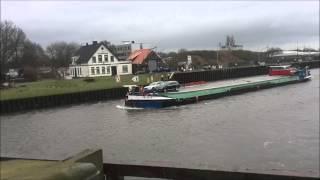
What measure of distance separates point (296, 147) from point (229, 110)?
21084mm

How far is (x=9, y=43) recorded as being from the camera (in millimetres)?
111750

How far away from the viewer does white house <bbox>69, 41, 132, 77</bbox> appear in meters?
107

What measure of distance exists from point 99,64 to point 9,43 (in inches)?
893

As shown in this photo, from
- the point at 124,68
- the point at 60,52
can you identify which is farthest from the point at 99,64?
the point at 60,52

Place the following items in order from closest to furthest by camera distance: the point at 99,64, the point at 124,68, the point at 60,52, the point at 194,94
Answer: the point at 194,94 → the point at 124,68 → the point at 99,64 → the point at 60,52

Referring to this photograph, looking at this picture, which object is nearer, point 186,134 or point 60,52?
point 186,134

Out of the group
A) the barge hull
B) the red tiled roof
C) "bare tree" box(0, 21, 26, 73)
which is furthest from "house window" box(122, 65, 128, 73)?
the barge hull

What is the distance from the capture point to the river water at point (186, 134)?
21.9m

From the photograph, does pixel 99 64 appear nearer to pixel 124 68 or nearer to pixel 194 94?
pixel 124 68

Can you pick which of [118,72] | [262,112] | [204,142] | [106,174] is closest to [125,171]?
[106,174]

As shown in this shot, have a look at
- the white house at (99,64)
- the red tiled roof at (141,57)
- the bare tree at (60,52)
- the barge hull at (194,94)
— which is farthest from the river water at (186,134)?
the bare tree at (60,52)

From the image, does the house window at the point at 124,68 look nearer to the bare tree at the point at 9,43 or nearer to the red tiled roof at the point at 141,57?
the red tiled roof at the point at 141,57

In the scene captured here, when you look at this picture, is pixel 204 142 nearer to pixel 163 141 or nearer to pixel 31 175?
pixel 163 141

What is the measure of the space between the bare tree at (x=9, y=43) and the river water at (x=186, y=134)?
205ft
